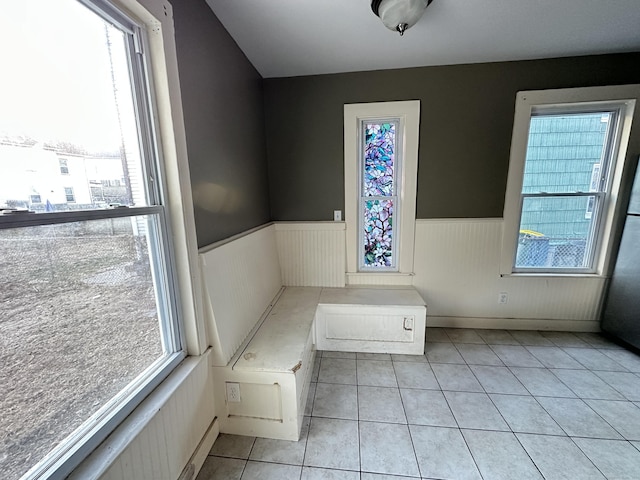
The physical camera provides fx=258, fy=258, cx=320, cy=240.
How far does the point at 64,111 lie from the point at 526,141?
308 centimetres

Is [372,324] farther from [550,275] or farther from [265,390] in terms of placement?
[550,275]

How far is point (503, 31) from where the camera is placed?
1.81m

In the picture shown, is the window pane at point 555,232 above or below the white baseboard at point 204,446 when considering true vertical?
above

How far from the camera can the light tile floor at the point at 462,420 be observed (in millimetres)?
1312

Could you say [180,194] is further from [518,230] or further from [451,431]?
[518,230]

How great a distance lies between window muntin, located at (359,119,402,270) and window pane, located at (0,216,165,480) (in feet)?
6.44

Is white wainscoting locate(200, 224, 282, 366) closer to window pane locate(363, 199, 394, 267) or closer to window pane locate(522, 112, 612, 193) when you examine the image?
window pane locate(363, 199, 394, 267)

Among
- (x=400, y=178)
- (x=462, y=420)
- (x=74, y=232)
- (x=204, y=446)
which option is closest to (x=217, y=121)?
(x=74, y=232)

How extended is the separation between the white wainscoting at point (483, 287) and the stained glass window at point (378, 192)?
0.31 metres

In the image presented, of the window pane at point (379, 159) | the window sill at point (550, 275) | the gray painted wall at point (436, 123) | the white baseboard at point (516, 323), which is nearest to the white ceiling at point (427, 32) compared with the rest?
the gray painted wall at point (436, 123)

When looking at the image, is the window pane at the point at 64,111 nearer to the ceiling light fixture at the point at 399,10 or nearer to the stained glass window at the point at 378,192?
the ceiling light fixture at the point at 399,10

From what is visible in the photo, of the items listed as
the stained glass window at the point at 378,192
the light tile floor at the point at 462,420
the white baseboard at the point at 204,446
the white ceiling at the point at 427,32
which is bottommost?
the light tile floor at the point at 462,420

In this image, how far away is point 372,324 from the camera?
226 centimetres

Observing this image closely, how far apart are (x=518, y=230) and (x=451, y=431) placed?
1.91 meters
